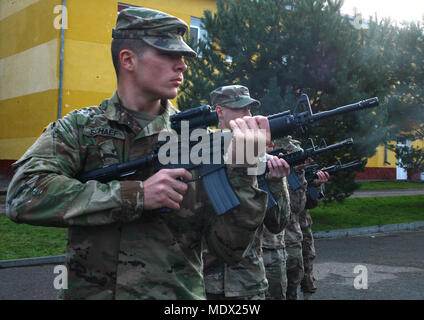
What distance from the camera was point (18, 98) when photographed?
51.8ft

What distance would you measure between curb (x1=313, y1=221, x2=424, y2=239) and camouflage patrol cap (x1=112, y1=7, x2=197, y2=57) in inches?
352

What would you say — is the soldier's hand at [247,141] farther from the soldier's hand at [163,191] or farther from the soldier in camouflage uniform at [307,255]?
the soldier in camouflage uniform at [307,255]

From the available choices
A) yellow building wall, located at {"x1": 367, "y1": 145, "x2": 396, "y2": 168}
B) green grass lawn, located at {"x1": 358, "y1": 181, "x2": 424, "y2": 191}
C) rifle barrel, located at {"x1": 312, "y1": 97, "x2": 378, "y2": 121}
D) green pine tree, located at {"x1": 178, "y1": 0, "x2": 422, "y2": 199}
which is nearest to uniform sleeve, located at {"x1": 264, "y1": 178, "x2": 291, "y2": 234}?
rifle barrel, located at {"x1": 312, "y1": 97, "x2": 378, "y2": 121}

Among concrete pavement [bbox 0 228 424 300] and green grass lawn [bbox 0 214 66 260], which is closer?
concrete pavement [bbox 0 228 424 300]

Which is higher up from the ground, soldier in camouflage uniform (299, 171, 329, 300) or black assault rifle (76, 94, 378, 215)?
black assault rifle (76, 94, 378, 215)

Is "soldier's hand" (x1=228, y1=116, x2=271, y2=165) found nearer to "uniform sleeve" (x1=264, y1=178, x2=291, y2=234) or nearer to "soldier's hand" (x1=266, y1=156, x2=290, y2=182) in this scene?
"uniform sleeve" (x1=264, y1=178, x2=291, y2=234)

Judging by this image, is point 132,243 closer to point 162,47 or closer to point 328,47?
point 162,47

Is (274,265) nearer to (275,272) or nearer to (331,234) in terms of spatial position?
(275,272)

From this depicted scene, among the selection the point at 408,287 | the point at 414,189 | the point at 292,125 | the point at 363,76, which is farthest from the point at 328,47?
the point at 414,189

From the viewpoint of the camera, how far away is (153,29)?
1893mm

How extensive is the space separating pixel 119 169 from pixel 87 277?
0.42 m

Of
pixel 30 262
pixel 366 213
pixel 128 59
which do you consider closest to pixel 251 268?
pixel 128 59

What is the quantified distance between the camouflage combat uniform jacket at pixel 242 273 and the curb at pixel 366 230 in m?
7.31

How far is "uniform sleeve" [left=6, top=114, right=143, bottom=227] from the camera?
5.44 feet
